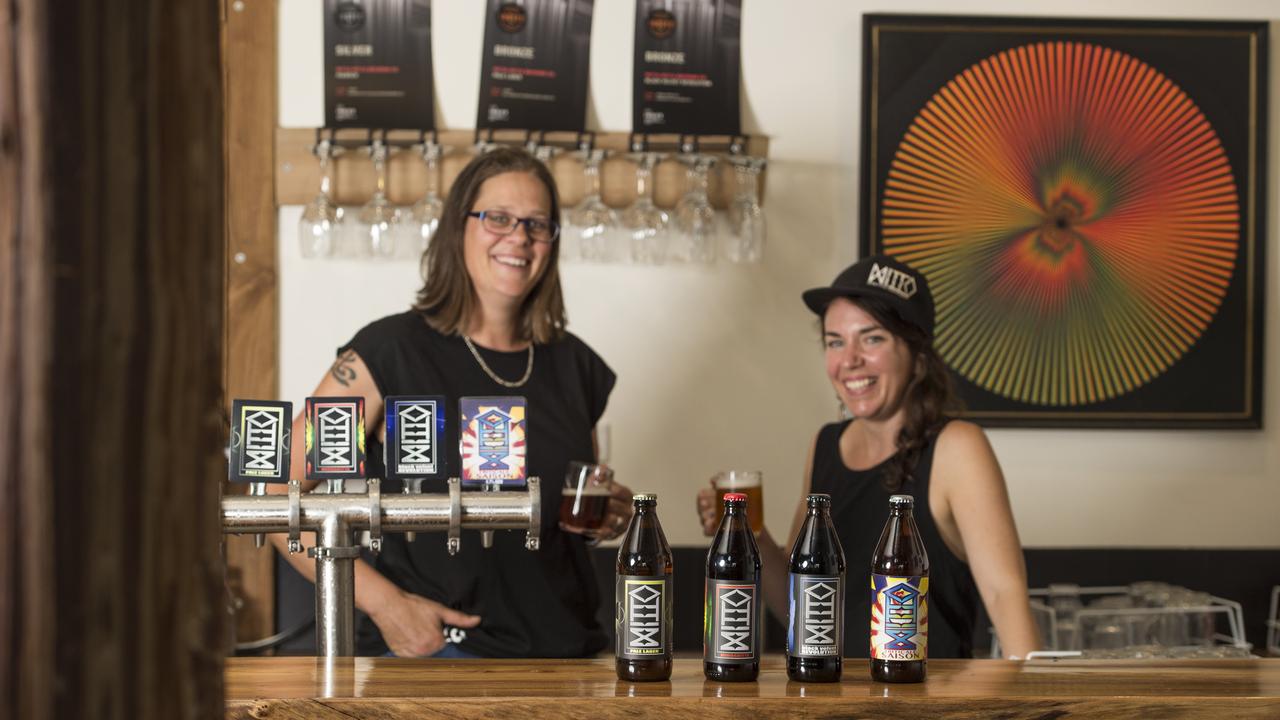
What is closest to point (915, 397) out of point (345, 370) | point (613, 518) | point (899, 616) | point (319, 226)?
point (613, 518)

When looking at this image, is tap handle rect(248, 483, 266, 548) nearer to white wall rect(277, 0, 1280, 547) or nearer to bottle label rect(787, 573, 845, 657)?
bottle label rect(787, 573, 845, 657)

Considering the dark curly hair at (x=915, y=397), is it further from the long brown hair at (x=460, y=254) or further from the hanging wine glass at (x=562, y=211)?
the hanging wine glass at (x=562, y=211)

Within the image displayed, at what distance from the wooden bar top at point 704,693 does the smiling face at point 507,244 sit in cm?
92

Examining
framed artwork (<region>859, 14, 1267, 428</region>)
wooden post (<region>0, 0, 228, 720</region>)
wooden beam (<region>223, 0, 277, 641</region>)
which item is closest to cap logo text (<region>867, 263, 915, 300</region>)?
framed artwork (<region>859, 14, 1267, 428</region>)

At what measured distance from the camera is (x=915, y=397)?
2.23 metres

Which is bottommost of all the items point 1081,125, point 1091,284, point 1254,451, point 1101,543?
point 1101,543

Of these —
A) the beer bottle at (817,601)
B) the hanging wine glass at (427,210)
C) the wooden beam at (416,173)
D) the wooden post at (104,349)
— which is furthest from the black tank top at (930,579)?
the wooden post at (104,349)

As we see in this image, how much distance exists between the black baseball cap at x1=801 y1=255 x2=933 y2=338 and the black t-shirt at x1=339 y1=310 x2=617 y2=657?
0.62 m

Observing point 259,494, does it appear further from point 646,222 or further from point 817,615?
point 646,222

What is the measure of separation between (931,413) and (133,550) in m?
1.77

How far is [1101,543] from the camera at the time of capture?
319 centimetres

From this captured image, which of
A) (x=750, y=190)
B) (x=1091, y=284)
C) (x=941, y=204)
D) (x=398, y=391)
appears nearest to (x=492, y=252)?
(x=398, y=391)

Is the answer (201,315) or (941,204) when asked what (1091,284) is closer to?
(941,204)

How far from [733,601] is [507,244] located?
1.09 meters
